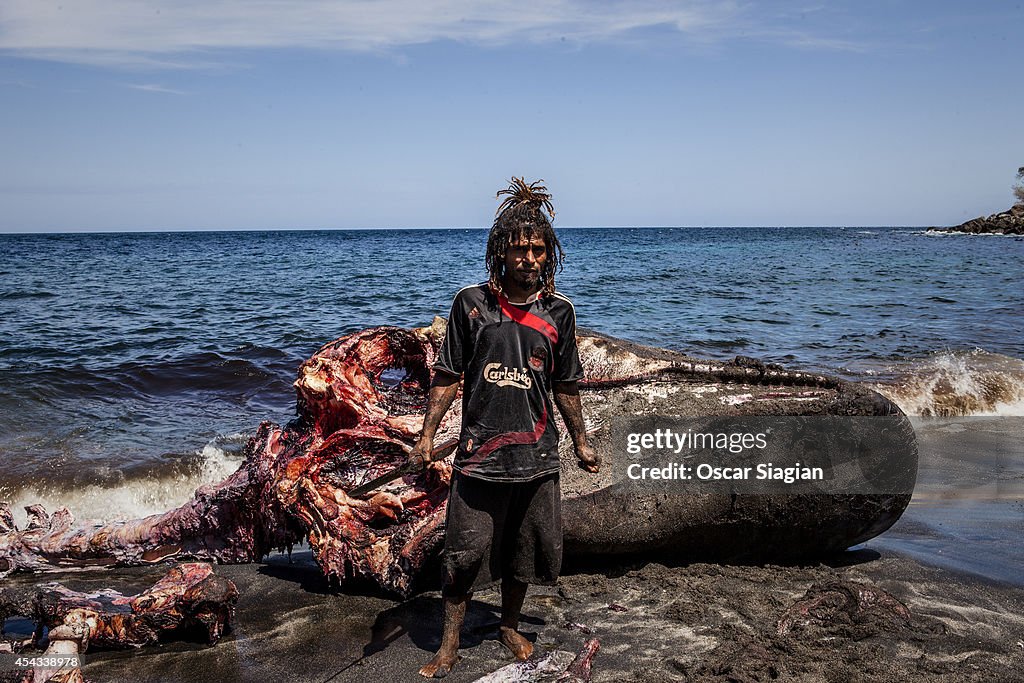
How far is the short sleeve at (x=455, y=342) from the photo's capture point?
11.0 feet

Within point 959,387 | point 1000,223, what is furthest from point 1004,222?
point 959,387

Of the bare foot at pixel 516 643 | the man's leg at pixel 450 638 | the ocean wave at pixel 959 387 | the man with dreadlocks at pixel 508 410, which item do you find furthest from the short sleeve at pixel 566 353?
the ocean wave at pixel 959 387

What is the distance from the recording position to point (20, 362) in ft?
37.9

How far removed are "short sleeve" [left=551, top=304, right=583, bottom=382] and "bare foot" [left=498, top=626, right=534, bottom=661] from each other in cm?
123

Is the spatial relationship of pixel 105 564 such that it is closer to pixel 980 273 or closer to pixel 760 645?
pixel 760 645

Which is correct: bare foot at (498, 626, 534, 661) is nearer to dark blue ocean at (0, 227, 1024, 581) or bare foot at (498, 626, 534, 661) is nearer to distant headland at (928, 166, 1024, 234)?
dark blue ocean at (0, 227, 1024, 581)

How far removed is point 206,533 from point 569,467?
228cm

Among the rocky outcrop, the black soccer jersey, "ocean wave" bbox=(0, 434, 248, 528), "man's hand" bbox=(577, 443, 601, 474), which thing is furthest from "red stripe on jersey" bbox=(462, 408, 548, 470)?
the rocky outcrop

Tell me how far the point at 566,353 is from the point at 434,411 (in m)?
0.65

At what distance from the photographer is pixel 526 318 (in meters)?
3.38

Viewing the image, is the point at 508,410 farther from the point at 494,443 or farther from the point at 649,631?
the point at 649,631

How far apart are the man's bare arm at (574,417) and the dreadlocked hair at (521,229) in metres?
0.44

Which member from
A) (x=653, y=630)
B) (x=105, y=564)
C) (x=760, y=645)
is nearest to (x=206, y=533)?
(x=105, y=564)

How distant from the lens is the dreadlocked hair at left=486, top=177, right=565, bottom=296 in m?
3.36
